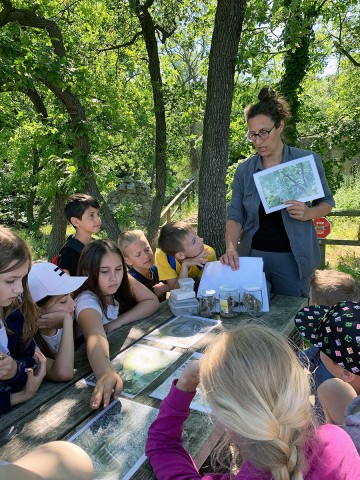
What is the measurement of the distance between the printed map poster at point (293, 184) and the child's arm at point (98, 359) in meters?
1.45

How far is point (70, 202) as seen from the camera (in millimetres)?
3619

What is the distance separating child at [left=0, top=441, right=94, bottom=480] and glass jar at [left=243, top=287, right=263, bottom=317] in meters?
1.41

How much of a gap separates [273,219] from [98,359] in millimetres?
1674

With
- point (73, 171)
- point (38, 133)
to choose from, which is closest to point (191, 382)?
point (73, 171)

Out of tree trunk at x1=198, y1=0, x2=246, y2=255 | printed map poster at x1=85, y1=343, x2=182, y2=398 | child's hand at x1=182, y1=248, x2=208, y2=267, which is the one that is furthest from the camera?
tree trunk at x1=198, y1=0, x2=246, y2=255

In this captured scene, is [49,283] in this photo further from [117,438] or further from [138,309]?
[117,438]

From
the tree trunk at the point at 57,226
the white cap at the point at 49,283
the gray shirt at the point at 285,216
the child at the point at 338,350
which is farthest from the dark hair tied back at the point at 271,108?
the tree trunk at the point at 57,226

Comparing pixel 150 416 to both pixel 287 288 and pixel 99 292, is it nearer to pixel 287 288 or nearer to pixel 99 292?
pixel 99 292

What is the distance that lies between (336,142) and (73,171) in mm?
5097

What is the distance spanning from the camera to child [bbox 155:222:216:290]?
2830 millimetres

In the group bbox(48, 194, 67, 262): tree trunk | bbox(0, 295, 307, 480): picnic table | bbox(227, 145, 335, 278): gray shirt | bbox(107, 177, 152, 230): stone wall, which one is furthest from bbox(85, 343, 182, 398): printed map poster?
bbox(107, 177, 152, 230): stone wall

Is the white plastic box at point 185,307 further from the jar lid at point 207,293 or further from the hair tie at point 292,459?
the hair tie at point 292,459

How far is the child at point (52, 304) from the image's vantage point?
192 centimetres

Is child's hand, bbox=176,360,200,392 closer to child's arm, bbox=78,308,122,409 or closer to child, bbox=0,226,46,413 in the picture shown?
child's arm, bbox=78,308,122,409
